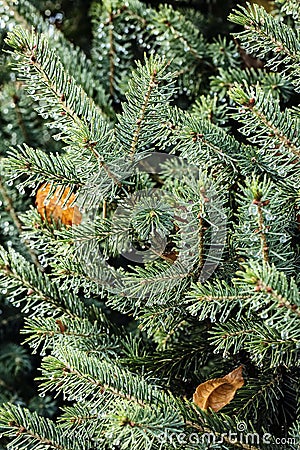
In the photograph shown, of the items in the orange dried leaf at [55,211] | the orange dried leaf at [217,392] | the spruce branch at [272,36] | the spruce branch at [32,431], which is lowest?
the spruce branch at [32,431]

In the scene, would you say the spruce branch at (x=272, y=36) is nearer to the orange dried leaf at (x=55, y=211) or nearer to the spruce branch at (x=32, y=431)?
the orange dried leaf at (x=55, y=211)

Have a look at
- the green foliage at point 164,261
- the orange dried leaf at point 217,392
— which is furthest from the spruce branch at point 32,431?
the orange dried leaf at point 217,392

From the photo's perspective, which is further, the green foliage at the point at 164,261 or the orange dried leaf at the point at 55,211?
the orange dried leaf at the point at 55,211

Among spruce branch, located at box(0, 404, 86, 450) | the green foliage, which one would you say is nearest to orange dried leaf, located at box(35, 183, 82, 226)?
the green foliage

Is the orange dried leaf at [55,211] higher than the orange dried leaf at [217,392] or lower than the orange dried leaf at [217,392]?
higher

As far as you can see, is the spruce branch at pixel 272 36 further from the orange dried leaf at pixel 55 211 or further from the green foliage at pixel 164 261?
the orange dried leaf at pixel 55 211

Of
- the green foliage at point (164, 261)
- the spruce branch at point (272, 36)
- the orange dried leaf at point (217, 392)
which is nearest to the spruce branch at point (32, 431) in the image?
the green foliage at point (164, 261)

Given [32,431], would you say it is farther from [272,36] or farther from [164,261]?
[272,36]

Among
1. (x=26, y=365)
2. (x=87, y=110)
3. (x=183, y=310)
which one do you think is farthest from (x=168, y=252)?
(x=26, y=365)

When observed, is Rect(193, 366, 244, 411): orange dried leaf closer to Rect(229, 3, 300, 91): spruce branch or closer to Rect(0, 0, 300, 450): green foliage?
Rect(0, 0, 300, 450): green foliage

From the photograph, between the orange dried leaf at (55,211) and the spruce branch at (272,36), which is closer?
the spruce branch at (272,36)
